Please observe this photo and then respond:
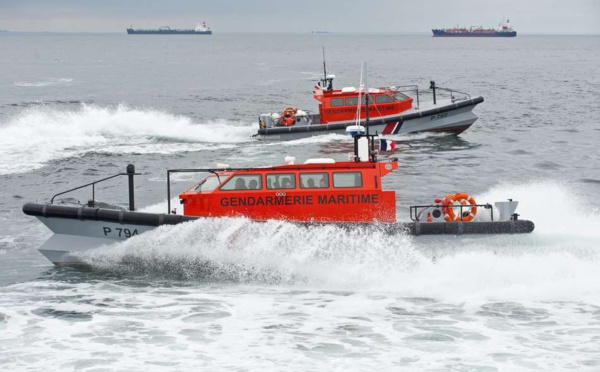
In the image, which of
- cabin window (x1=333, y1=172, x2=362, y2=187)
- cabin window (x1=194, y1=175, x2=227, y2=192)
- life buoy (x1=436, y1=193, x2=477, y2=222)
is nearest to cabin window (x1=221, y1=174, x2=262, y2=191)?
cabin window (x1=194, y1=175, x2=227, y2=192)

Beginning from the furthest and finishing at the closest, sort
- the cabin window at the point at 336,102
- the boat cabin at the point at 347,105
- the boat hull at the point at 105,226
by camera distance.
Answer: the cabin window at the point at 336,102, the boat cabin at the point at 347,105, the boat hull at the point at 105,226

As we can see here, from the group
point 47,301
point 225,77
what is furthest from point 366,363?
point 225,77

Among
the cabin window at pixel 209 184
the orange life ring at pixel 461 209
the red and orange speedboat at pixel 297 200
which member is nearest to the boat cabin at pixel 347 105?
the orange life ring at pixel 461 209

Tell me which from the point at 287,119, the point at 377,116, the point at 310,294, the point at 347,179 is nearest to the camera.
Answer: the point at 310,294

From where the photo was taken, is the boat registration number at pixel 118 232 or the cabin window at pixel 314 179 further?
the boat registration number at pixel 118 232

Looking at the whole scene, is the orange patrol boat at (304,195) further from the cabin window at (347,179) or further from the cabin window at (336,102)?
the cabin window at (336,102)

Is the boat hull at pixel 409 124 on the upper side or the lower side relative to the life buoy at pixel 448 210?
upper

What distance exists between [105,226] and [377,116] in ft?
55.9

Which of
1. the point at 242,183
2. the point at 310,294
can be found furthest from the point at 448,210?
the point at 242,183

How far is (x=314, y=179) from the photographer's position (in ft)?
47.6

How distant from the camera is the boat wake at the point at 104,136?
93.8 ft

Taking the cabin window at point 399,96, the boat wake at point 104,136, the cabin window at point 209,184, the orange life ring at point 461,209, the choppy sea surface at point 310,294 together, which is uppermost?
the cabin window at point 399,96

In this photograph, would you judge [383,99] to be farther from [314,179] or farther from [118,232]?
[118,232]

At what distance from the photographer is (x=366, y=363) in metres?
10.7
